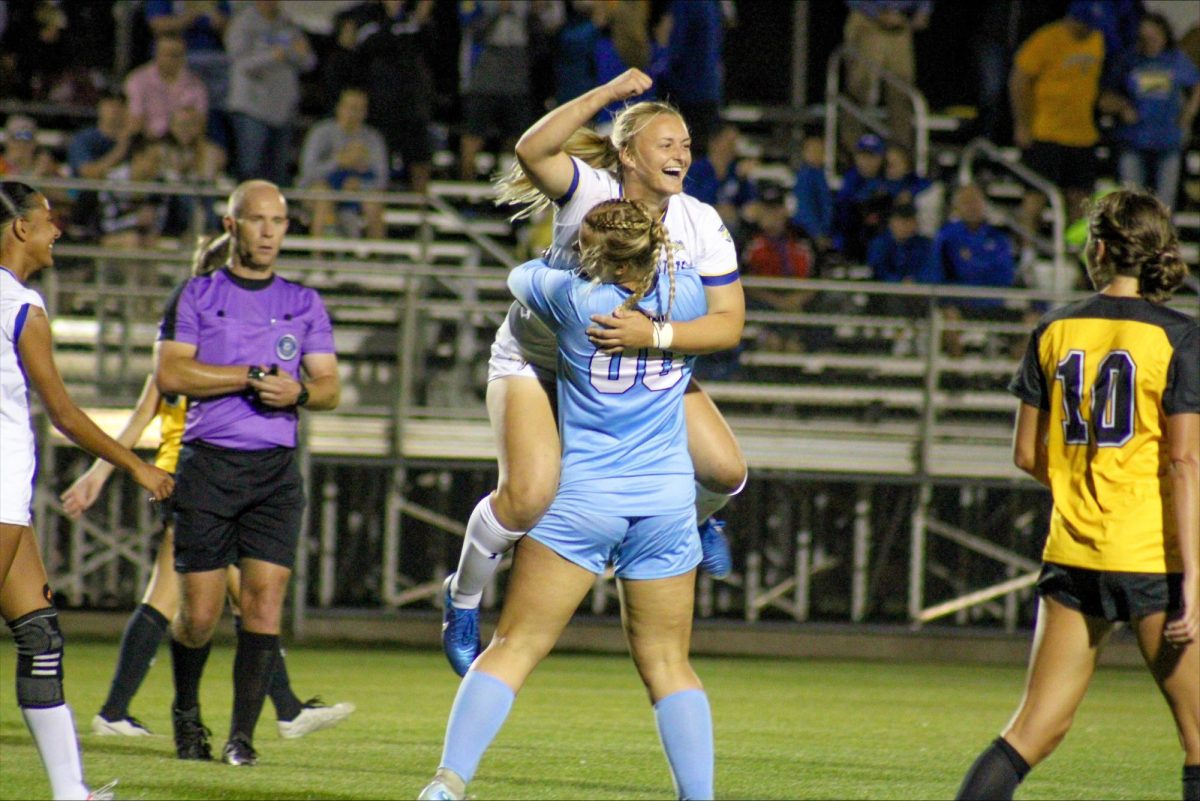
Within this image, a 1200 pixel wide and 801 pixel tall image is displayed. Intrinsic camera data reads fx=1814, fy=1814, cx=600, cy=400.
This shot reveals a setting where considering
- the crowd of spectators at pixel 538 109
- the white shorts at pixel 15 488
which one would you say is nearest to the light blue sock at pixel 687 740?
the white shorts at pixel 15 488

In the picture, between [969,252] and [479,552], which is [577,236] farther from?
[969,252]

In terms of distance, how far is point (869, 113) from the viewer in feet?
59.0

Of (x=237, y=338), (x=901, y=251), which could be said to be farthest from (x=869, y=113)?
(x=237, y=338)

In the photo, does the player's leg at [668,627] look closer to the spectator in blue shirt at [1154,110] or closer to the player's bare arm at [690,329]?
the player's bare arm at [690,329]

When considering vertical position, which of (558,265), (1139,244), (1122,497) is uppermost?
(1139,244)

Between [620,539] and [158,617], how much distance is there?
3513mm

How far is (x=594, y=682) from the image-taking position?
1138 cm

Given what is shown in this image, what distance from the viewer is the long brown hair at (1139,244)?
506cm

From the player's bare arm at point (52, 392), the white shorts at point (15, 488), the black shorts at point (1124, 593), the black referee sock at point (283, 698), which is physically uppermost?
the player's bare arm at point (52, 392)

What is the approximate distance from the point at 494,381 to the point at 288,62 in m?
10.7

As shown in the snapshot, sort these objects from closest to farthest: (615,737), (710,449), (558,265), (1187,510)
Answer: (1187,510)
(558,265)
(710,449)
(615,737)

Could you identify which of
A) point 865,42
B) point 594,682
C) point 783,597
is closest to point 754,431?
point 783,597

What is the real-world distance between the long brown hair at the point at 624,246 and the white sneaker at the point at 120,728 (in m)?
3.79

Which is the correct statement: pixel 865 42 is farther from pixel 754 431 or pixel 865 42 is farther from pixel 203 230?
pixel 203 230
